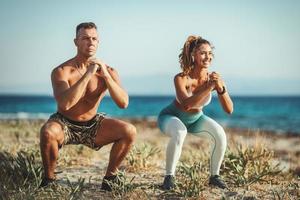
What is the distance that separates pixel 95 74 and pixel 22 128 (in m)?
5.99

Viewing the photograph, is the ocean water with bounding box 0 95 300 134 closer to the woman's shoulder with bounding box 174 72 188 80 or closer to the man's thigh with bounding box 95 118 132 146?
the woman's shoulder with bounding box 174 72 188 80

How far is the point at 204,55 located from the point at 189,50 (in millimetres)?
213

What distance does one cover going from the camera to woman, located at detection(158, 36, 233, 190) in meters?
5.20

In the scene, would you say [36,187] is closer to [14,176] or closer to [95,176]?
[14,176]

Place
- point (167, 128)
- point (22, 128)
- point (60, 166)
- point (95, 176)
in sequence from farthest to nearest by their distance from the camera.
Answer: point (22, 128) → point (60, 166) → point (95, 176) → point (167, 128)

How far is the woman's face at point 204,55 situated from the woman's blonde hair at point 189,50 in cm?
5

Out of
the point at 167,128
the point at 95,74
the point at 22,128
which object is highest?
the point at 95,74

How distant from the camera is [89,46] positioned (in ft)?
17.0

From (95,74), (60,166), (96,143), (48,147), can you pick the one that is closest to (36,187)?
(48,147)

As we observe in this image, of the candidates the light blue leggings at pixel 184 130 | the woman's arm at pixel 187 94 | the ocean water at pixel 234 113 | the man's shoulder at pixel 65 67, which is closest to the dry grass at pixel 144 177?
the light blue leggings at pixel 184 130

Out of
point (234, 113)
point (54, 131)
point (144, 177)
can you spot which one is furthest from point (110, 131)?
point (234, 113)

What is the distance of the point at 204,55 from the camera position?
540cm

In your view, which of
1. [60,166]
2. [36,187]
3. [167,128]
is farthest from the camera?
[60,166]

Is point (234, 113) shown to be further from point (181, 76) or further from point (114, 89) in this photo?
point (114, 89)
